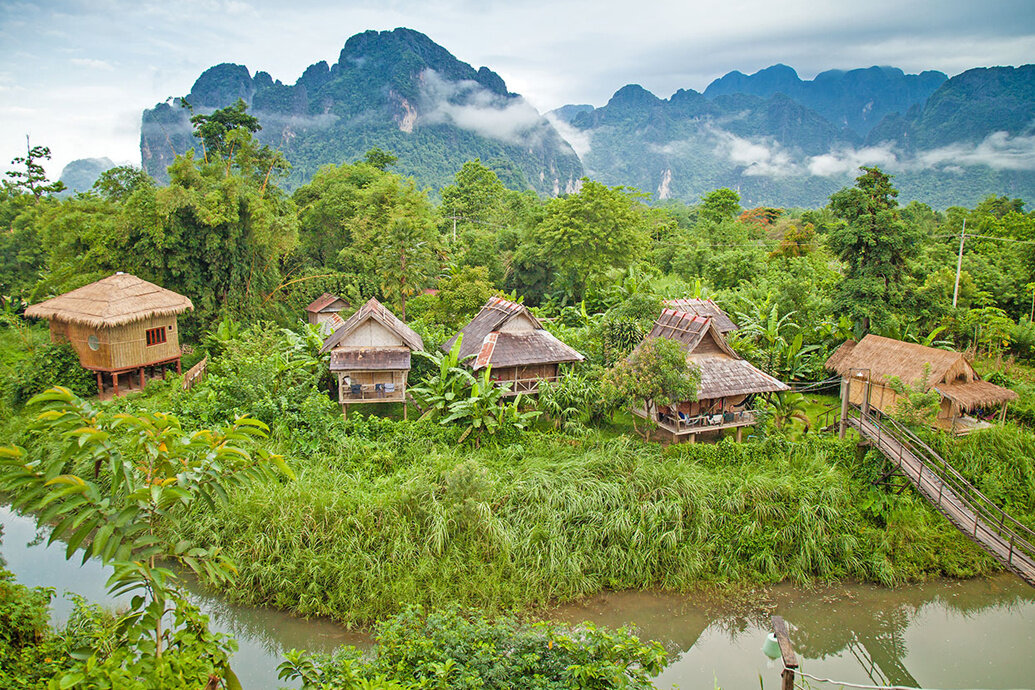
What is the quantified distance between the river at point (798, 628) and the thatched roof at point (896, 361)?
4.20 meters

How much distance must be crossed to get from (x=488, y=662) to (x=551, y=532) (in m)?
4.01

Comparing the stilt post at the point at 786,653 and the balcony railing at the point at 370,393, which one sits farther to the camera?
the balcony railing at the point at 370,393

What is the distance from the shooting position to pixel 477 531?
1046 cm

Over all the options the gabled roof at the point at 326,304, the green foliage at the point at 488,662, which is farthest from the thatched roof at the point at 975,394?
the gabled roof at the point at 326,304

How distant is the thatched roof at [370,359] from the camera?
13875 mm

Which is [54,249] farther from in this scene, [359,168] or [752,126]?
[752,126]

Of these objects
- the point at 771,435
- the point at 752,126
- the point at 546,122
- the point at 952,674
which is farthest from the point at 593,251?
the point at 752,126

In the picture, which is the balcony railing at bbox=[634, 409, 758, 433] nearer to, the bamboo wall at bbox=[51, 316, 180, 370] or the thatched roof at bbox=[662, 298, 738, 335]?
the thatched roof at bbox=[662, 298, 738, 335]

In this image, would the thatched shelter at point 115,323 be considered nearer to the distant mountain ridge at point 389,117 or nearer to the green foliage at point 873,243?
the green foliage at point 873,243

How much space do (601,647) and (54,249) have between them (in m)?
21.4

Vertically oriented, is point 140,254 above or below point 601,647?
above

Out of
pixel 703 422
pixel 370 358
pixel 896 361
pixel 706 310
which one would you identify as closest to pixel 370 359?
pixel 370 358

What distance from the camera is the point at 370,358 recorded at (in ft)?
46.5

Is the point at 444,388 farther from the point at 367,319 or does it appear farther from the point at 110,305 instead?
the point at 110,305
